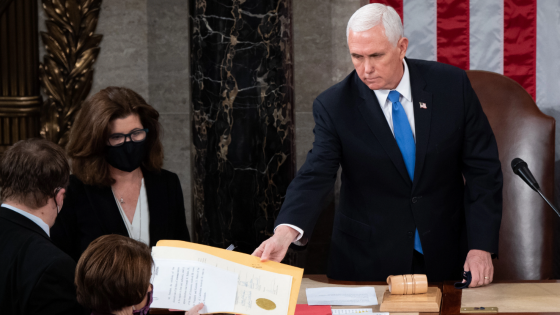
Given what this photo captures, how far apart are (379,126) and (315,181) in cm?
37

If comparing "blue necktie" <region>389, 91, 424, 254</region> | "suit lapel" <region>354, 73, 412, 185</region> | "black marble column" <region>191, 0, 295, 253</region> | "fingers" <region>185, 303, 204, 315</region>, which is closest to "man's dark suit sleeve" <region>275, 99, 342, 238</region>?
"suit lapel" <region>354, 73, 412, 185</region>

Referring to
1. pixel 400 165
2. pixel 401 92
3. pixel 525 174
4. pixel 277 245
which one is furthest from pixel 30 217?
pixel 525 174

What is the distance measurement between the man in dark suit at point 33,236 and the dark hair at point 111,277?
11 cm

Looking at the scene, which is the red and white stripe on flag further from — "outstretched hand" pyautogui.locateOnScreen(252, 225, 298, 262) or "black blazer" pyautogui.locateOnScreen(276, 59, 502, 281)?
"outstretched hand" pyautogui.locateOnScreen(252, 225, 298, 262)

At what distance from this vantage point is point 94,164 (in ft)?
8.52

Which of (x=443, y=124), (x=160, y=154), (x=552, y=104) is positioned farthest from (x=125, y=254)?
(x=552, y=104)

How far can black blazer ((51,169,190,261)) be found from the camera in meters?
2.59

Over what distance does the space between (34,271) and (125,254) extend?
0.31m

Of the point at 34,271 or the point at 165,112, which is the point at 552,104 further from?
the point at 34,271

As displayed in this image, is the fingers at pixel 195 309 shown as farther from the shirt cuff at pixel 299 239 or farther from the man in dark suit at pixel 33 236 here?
the shirt cuff at pixel 299 239

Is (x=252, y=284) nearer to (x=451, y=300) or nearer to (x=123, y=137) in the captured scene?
(x=451, y=300)

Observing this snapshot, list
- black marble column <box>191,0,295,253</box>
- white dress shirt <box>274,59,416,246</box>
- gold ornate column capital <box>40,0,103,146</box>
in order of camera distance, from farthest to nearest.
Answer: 1. gold ornate column capital <box>40,0,103,146</box>
2. black marble column <box>191,0,295,253</box>
3. white dress shirt <box>274,59,416,246</box>

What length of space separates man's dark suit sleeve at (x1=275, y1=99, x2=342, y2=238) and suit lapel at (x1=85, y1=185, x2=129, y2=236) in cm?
84

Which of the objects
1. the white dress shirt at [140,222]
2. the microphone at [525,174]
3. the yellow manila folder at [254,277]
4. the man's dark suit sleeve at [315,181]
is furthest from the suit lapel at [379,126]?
the white dress shirt at [140,222]
